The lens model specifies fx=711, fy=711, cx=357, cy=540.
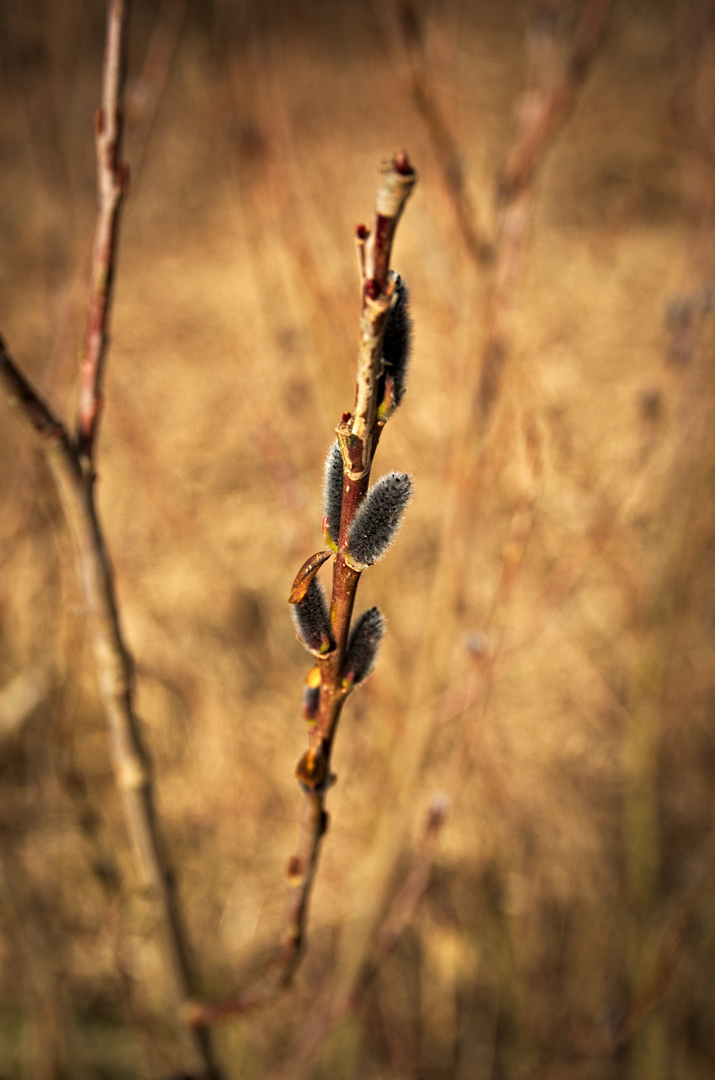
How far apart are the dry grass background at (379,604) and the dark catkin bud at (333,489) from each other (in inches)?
17.3

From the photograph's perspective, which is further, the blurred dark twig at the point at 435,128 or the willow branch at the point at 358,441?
the blurred dark twig at the point at 435,128

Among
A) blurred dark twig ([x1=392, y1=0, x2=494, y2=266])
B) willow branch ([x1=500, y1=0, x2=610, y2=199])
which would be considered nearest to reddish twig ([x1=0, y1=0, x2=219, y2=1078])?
blurred dark twig ([x1=392, y1=0, x2=494, y2=266])

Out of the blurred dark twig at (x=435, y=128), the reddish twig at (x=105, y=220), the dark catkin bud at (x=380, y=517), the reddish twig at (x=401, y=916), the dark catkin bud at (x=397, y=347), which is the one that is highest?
the blurred dark twig at (x=435, y=128)

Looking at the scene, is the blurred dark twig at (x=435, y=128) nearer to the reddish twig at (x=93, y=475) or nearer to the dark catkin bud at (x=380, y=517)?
the reddish twig at (x=93, y=475)

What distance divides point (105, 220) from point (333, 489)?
299mm

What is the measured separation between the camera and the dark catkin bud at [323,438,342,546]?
0.34 meters

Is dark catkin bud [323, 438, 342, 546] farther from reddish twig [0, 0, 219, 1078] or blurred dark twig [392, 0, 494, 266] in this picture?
blurred dark twig [392, 0, 494, 266]

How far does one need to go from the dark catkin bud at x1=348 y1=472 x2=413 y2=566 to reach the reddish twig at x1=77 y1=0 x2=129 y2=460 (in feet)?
0.94

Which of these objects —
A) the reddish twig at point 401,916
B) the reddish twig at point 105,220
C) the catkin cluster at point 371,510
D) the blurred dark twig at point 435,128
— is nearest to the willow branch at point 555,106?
the blurred dark twig at point 435,128

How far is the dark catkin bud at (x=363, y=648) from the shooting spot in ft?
1.29

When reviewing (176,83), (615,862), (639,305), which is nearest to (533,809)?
(615,862)

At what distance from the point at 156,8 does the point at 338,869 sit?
4.94 meters

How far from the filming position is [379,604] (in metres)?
1.31

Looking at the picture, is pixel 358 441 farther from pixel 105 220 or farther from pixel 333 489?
pixel 105 220
